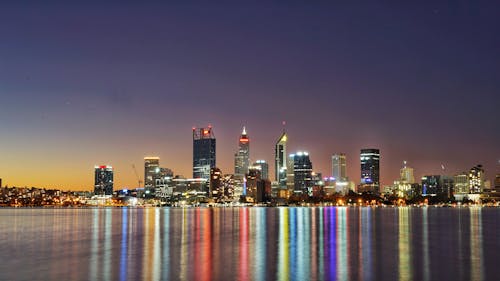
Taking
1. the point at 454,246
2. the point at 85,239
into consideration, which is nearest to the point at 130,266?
the point at 85,239

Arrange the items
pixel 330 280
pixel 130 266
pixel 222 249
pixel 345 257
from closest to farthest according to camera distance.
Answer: pixel 330 280, pixel 130 266, pixel 345 257, pixel 222 249

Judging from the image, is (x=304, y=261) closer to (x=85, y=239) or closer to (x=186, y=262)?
(x=186, y=262)

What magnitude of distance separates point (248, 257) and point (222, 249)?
21.1ft

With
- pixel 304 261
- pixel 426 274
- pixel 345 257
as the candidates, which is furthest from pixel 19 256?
pixel 426 274

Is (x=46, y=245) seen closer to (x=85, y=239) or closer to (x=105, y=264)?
(x=85, y=239)

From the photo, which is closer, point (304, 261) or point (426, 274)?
point (426, 274)

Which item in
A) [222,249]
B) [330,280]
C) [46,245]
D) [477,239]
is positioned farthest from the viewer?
[477,239]

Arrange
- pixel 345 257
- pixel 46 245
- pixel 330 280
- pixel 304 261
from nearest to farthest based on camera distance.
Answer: pixel 330 280
pixel 304 261
pixel 345 257
pixel 46 245

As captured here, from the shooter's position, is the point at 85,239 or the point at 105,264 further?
the point at 85,239

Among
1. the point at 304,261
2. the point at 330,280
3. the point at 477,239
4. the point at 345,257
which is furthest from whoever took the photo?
the point at 477,239

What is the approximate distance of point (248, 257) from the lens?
41625mm

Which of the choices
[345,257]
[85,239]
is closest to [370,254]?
[345,257]

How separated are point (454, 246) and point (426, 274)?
2016cm

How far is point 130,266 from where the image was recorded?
1421 inches
